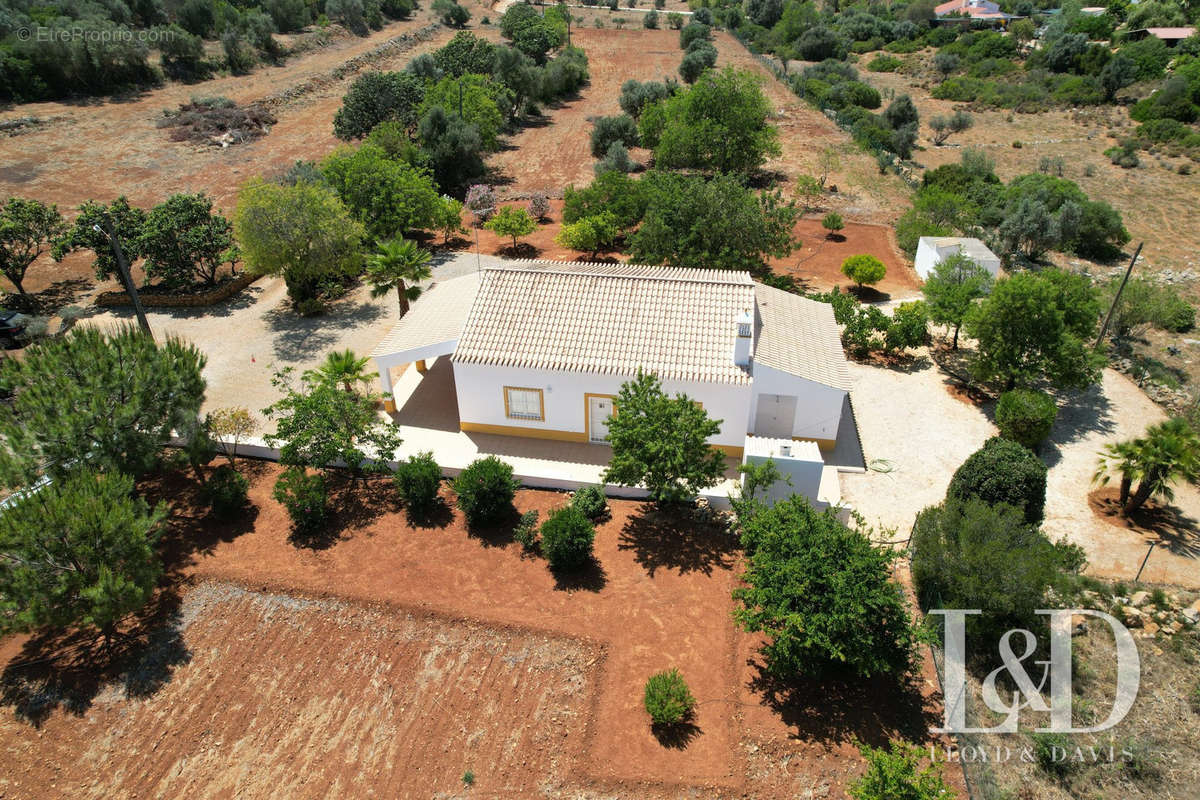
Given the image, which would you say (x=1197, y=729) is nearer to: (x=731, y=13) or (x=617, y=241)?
(x=617, y=241)

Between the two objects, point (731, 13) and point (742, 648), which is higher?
point (731, 13)

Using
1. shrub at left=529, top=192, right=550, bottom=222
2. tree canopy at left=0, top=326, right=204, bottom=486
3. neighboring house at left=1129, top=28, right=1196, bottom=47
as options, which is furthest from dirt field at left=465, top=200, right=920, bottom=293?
neighboring house at left=1129, top=28, right=1196, bottom=47

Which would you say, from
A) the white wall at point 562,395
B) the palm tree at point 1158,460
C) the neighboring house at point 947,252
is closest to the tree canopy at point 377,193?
the white wall at point 562,395

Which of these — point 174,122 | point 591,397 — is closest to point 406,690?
point 591,397

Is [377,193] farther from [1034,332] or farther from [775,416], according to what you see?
[1034,332]

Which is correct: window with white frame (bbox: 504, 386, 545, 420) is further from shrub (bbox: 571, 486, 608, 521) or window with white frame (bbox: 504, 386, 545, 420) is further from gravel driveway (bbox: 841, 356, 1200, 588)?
gravel driveway (bbox: 841, 356, 1200, 588)

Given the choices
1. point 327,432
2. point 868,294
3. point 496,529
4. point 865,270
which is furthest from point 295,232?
point 868,294
